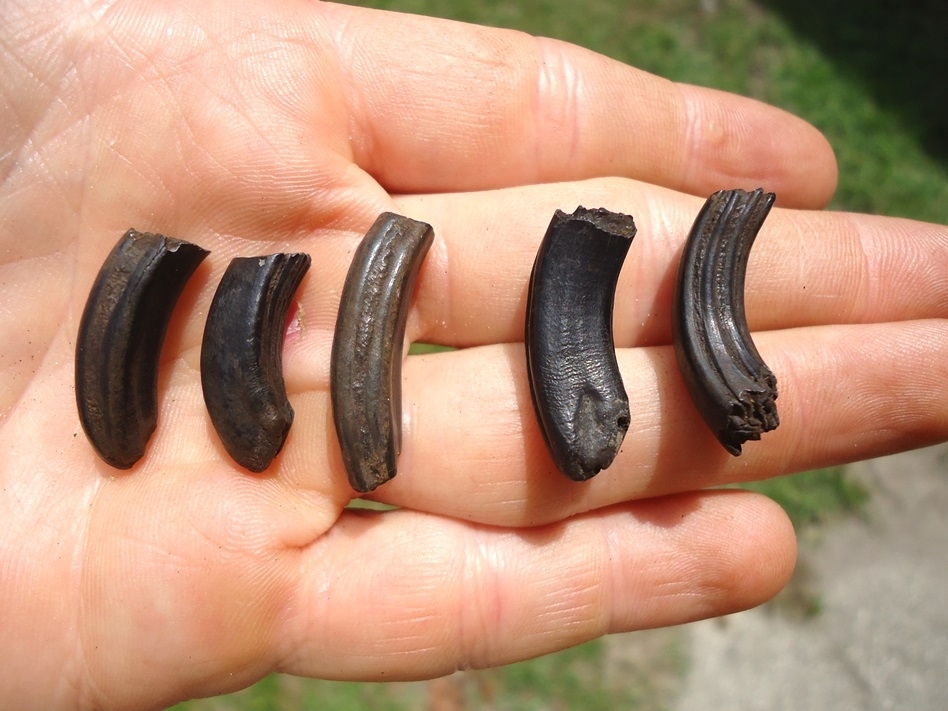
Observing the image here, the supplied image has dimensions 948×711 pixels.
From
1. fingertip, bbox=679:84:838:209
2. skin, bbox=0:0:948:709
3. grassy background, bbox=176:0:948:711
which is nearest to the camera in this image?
skin, bbox=0:0:948:709

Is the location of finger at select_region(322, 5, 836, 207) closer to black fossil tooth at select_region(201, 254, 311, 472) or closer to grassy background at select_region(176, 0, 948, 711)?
black fossil tooth at select_region(201, 254, 311, 472)

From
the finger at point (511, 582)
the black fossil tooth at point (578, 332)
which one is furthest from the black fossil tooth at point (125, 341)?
the black fossil tooth at point (578, 332)

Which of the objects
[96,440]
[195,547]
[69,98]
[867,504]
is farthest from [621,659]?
[69,98]

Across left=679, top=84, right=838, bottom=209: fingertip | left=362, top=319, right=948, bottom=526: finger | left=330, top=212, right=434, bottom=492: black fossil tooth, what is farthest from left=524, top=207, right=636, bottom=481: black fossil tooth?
left=679, top=84, right=838, bottom=209: fingertip

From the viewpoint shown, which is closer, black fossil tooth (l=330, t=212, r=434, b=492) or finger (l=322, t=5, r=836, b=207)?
black fossil tooth (l=330, t=212, r=434, b=492)

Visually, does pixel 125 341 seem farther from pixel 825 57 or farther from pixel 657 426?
pixel 825 57

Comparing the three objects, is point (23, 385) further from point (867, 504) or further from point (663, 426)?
point (867, 504)
